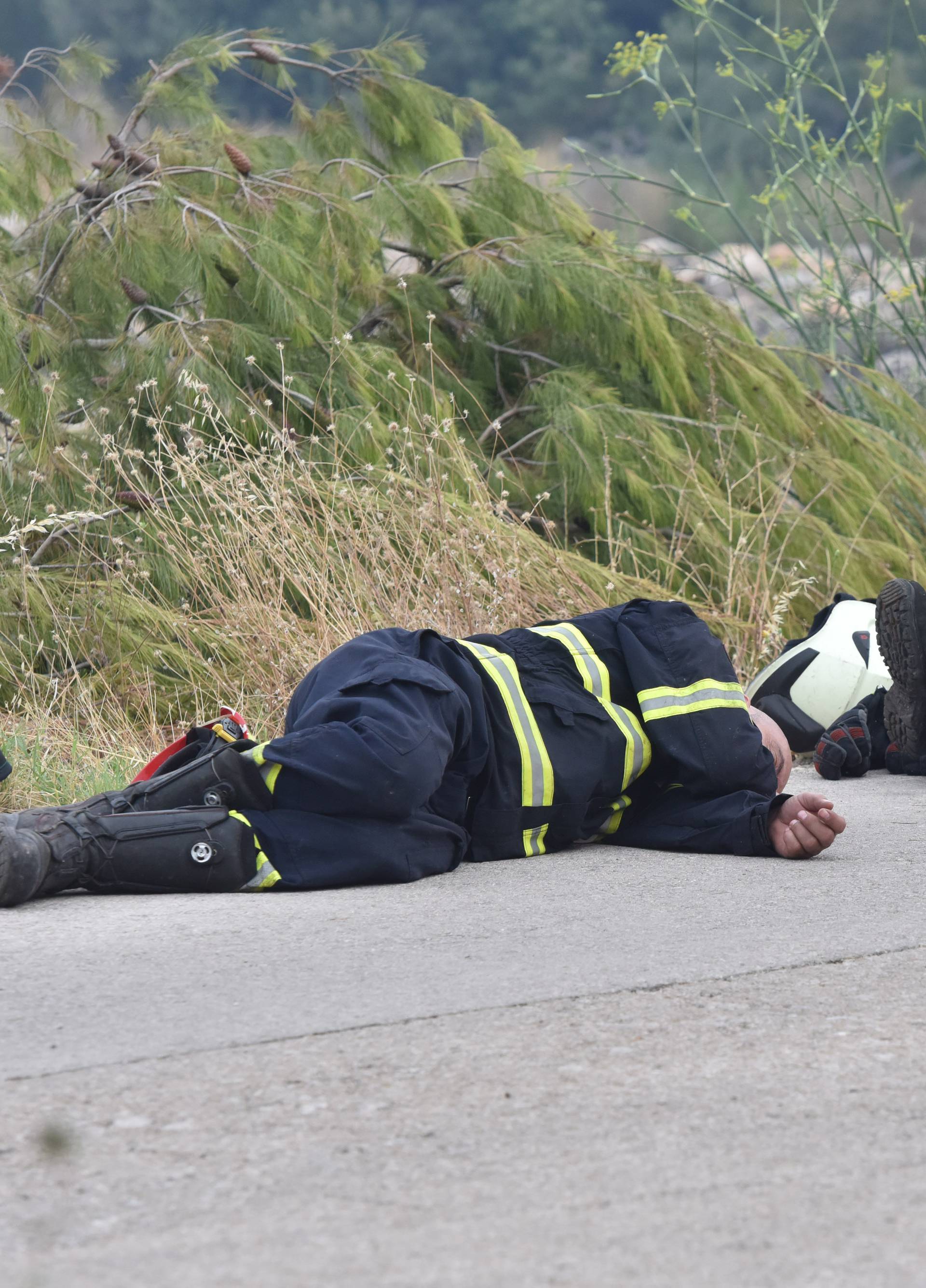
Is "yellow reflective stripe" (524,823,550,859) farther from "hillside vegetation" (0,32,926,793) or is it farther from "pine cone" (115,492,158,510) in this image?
"pine cone" (115,492,158,510)

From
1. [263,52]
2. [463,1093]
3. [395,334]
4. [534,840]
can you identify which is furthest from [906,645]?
[263,52]

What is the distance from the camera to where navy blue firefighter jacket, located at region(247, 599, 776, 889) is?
2541 millimetres

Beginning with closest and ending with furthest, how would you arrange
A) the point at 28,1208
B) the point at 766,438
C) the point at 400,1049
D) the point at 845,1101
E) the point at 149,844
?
the point at 28,1208, the point at 845,1101, the point at 400,1049, the point at 149,844, the point at 766,438

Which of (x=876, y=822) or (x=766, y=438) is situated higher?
(x=766, y=438)

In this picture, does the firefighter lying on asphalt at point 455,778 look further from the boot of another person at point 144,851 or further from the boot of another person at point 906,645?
the boot of another person at point 906,645

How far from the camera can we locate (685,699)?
111 inches

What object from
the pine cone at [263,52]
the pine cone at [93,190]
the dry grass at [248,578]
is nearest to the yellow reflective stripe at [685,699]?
the dry grass at [248,578]

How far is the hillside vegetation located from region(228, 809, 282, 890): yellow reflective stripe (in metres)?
1.90

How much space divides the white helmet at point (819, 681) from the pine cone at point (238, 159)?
2.99m

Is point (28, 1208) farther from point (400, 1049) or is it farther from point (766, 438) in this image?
point (766, 438)

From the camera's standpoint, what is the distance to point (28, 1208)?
1275 millimetres

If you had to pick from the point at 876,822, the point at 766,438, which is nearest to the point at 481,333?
the point at 766,438

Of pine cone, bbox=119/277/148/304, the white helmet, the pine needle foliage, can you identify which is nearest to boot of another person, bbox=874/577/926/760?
the white helmet

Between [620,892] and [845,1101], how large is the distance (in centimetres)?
103
